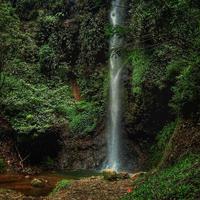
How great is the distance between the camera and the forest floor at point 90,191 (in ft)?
37.7

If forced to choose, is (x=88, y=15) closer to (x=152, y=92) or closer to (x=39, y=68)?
(x=39, y=68)

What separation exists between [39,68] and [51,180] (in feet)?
37.8

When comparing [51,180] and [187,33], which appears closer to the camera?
[187,33]

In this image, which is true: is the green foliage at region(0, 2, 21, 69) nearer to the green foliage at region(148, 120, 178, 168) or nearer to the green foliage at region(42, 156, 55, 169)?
the green foliage at region(42, 156, 55, 169)

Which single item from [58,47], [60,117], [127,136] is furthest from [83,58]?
[127,136]

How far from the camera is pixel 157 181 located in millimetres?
10203

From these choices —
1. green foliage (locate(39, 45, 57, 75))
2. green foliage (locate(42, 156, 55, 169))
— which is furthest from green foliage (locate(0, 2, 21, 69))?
green foliage (locate(42, 156, 55, 169))

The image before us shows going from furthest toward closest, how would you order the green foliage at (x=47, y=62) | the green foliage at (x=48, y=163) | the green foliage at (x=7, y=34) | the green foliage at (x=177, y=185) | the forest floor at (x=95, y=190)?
1. the green foliage at (x=47, y=62)
2. the green foliage at (x=7, y=34)
3. the green foliage at (x=48, y=163)
4. the forest floor at (x=95, y=190)
5. the green foliage at (x=177, y=185)

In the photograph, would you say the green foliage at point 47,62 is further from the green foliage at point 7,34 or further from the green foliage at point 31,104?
the green foliage at point 7,34

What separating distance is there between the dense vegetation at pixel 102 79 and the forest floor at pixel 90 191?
28.2 inches

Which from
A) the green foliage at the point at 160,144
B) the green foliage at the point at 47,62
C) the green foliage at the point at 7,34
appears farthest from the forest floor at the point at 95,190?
the green foliage at the point at 47,62

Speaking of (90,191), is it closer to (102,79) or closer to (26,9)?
(102,79)

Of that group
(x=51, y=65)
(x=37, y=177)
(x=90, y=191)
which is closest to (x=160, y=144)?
(x=37, y=177)

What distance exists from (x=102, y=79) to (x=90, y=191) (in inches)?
491
